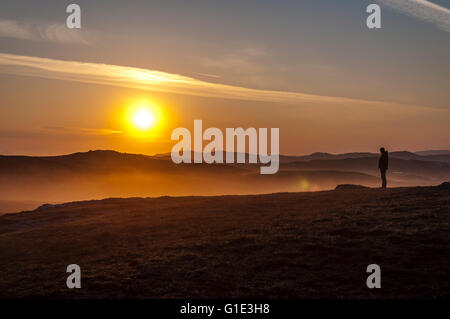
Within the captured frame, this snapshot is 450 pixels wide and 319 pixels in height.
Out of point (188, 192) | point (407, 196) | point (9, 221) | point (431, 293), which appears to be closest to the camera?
point (431, 293)

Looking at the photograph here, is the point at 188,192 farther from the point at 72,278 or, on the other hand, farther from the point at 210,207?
the point at 72,278

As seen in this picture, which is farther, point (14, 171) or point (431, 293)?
point (14, 171)

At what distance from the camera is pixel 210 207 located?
32.5 meters

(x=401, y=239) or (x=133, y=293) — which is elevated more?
(x=401, y=239)

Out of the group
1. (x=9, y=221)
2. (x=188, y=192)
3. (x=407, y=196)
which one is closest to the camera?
(x=407, y=196)

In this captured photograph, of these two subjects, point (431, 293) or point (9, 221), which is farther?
point (9, 221)

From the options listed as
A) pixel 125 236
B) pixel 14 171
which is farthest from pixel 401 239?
pixel 14 171

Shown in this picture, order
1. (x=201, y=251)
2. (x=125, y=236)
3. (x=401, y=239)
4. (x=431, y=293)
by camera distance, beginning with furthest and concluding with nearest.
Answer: (x=125, y=236) < (x=201, y=251) < (x=401, y=239) < (x=431, y=293)
